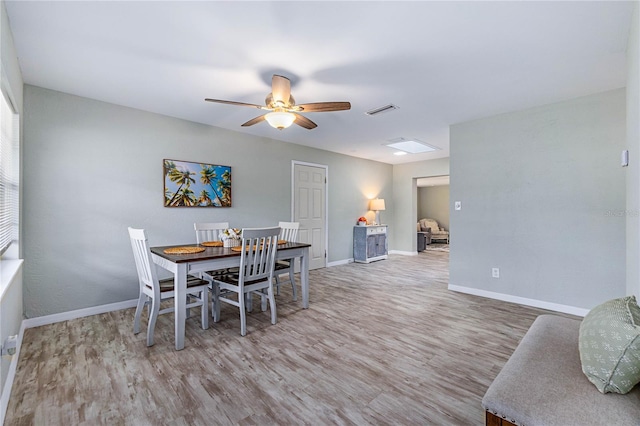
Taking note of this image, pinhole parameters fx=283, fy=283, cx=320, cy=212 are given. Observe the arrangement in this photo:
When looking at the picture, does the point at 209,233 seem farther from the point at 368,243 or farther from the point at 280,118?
the point at 368,243

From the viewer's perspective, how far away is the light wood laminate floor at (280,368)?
159cm

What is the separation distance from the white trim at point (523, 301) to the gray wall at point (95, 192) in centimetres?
343

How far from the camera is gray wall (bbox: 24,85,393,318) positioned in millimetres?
2785

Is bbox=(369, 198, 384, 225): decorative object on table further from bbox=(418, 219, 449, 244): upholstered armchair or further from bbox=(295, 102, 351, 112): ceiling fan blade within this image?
bbox=(295, 102, 351, 112): ceiling fan blade

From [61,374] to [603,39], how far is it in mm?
4439

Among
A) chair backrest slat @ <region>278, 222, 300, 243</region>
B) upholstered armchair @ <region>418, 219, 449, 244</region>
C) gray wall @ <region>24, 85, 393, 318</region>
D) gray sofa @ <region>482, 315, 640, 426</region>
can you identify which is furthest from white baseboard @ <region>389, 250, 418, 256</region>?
gray sofa @ <region>482, 315, 640, 426</region>

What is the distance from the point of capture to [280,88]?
95.7 inches

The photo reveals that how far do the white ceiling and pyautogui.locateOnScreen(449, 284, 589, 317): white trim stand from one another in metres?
2.28

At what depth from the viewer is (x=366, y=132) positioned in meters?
4.34

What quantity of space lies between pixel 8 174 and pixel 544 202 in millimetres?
5247

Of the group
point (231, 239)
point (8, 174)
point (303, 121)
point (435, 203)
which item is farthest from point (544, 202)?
point (435, 203)

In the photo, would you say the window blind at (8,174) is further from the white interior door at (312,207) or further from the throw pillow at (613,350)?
the throw pillow at (613,350)

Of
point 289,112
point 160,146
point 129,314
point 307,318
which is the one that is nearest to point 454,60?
point 289,112

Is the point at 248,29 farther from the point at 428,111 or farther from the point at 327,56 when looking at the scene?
the point at 428,111
